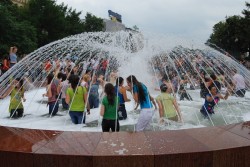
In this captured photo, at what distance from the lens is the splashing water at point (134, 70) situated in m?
8.92

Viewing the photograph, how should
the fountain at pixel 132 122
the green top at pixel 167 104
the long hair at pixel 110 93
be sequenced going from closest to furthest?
1. the fountain at pixel 132 122
2. the long hair at pixel 110 93
3. the green top at pixel 167 104

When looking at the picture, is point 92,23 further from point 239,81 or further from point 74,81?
point 74,81

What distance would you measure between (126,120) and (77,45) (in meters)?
7.01

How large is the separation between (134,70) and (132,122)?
5783mm

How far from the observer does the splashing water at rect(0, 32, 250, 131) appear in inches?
351

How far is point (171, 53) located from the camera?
15.1 m

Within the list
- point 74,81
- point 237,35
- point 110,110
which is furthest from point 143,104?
point 237,35

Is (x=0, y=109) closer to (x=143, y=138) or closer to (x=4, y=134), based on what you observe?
(x=4, y=134)

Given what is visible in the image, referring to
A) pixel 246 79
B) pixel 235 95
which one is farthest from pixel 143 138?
pixel 246 79

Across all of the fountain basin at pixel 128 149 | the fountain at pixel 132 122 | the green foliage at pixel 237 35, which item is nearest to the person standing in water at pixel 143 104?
the fountain at pixel 132 122

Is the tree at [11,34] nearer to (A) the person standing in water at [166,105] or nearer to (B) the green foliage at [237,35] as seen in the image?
(A) the person standing in water at [166,105]

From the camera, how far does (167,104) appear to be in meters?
7.86

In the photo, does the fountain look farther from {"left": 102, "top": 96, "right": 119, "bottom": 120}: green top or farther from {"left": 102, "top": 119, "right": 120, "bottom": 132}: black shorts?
{"left": 102, "top": 96, "right": 119, "bottom": 120}: green top

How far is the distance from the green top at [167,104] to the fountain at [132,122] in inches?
10.4
